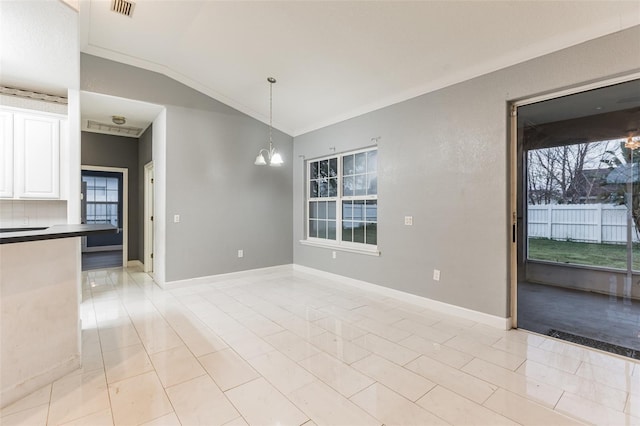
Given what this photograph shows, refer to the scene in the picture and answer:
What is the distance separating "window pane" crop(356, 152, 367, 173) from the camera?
477 cm

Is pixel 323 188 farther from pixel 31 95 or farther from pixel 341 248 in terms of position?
pixel 31 95

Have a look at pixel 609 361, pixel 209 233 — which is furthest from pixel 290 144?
pixel 609 361

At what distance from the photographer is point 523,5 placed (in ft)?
8.05

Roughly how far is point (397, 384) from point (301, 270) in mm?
3853

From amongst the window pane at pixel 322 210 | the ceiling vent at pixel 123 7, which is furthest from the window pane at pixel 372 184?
the ceiling vent at pixel 123 7

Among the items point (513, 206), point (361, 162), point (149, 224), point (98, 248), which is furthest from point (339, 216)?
point (98, 248)

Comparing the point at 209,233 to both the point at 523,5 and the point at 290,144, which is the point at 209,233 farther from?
the point at 523,5

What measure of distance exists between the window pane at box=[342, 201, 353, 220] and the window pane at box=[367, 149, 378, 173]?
690mm

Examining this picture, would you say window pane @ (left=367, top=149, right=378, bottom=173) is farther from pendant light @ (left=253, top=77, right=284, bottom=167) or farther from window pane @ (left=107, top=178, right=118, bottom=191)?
window pane @ (left=107, top=178, right=118, bottom=191)

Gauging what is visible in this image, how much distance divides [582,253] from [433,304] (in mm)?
1605

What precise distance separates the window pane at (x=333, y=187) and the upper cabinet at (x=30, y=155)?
375cm

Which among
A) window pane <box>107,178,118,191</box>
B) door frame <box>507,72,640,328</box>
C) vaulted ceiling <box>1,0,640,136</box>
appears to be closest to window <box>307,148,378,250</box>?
vaulted ceiling <box>1,0,640,136</box>

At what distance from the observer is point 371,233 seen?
15.3 feet

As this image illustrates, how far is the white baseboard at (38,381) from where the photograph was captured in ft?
6.13
